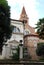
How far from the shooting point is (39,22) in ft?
86.8

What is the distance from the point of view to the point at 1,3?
730 inches

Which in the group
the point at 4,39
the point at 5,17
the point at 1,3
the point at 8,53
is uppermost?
the point at 1,3

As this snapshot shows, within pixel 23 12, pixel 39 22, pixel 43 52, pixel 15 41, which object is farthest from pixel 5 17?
pixel 23 12

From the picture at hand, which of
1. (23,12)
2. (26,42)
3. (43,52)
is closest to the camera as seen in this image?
(43,52)

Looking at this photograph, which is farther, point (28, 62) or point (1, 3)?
point (1, 3)

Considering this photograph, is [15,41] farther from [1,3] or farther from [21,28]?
[1,3]

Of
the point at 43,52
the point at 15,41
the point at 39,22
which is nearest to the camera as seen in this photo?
the point at 43,52

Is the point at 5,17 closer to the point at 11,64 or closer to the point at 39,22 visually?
the point at 11,64

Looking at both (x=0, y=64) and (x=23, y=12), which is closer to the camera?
(x=0, y=64)

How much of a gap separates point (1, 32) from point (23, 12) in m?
47.3

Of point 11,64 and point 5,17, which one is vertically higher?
point 5,17

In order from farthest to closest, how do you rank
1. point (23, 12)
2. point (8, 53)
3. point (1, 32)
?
point (23, 12) < point (8, 53) < point (1, 32)

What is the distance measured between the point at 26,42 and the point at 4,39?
14.6 m

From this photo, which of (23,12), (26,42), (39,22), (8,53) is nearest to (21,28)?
(26,42)
